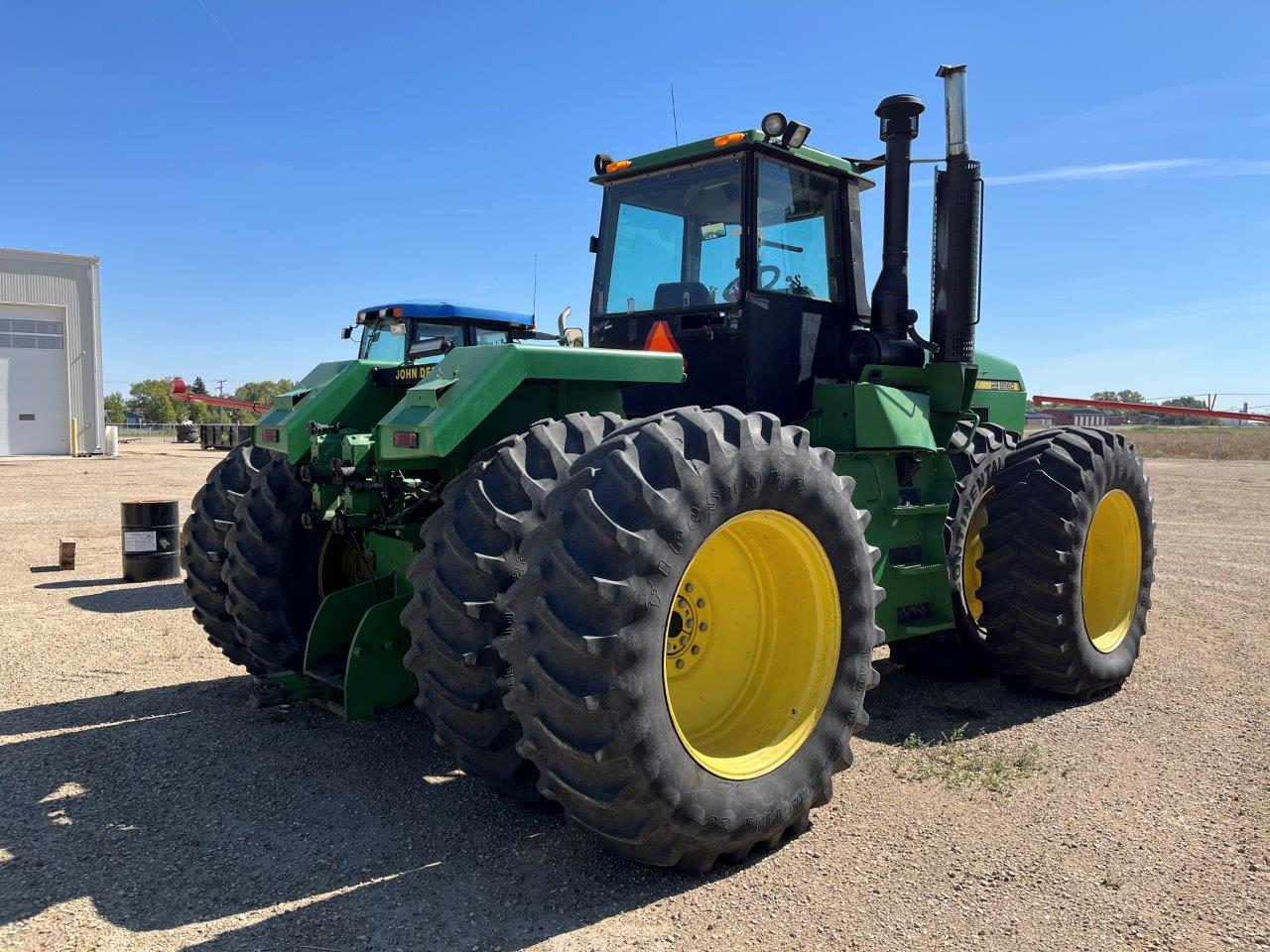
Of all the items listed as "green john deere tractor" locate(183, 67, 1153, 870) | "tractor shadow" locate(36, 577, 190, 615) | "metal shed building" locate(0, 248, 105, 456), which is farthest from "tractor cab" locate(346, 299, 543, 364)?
"metal shed building" locate(0, 248, 105, 456)

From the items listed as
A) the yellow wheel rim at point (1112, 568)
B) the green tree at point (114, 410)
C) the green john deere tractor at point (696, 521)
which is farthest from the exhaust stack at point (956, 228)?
the green tree at point (114, 410)

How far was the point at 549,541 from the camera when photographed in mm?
2957

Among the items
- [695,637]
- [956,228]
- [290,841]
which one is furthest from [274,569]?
[956,228]

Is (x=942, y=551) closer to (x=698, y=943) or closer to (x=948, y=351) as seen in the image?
(x=948, y=351)

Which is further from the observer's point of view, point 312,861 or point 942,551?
point 942,551

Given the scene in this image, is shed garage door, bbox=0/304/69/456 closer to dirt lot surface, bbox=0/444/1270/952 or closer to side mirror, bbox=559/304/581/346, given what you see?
dirt lot surface, bbox=0/444/1270/952

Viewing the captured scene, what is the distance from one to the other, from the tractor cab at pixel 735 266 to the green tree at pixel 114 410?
6826cm

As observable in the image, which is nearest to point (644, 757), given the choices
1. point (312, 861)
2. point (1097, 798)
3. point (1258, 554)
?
point (312, 861)

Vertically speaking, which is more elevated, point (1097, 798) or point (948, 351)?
point (948, 351)

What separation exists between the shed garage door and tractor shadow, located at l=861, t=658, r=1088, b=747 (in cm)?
3489

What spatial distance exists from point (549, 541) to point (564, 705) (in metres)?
0.51

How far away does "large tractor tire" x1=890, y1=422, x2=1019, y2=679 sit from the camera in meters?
5.37

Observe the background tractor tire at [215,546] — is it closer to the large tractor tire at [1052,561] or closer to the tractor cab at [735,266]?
the tractor cab at [735,266]

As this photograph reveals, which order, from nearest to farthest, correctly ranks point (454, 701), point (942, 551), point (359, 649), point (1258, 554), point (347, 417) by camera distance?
point (454, 701) < point (359, 649) < point (347, 417) < point (942, 551) < point (1258, 554)
